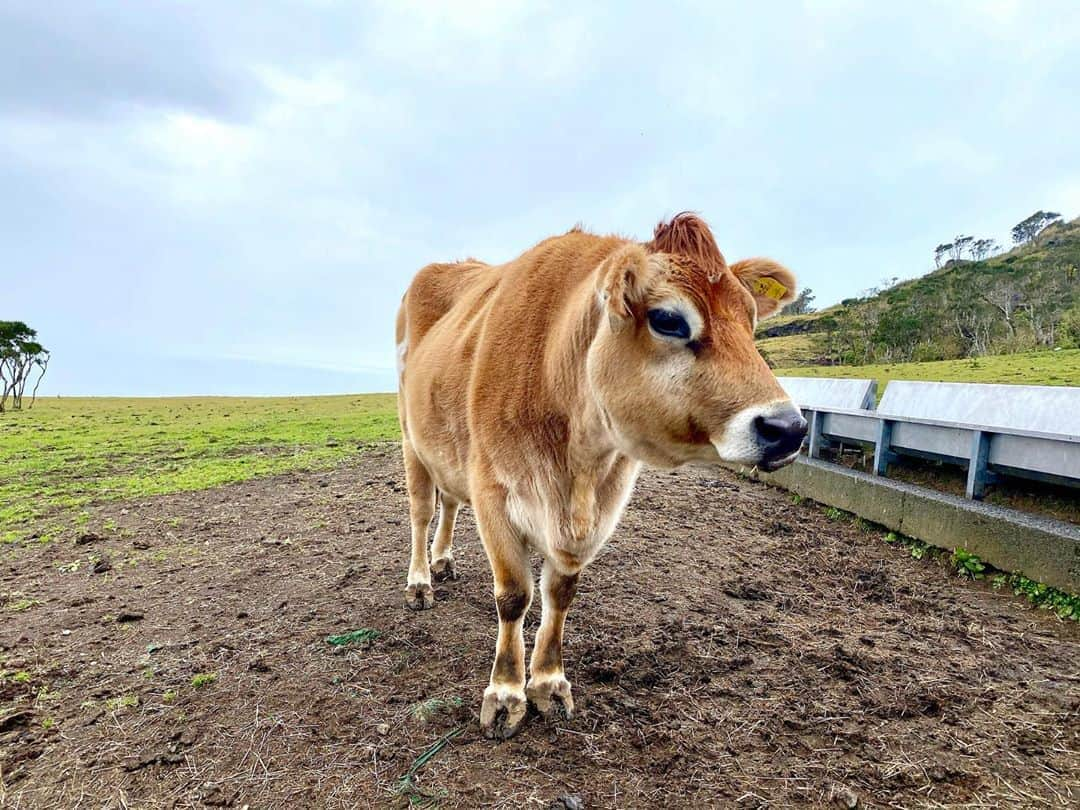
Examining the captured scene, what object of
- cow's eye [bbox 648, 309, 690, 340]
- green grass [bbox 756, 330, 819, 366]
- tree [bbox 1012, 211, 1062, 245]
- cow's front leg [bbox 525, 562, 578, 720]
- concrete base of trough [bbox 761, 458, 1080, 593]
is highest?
tree [bbox 1012, 211, 1062, 245]

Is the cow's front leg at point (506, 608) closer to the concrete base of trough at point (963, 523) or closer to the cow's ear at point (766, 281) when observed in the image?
the cow's ear at point (766, 281)

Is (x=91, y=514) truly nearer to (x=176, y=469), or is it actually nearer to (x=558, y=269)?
(x=176, y=469)

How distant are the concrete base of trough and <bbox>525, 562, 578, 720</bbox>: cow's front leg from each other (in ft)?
12.6

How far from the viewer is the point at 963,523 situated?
5.16m

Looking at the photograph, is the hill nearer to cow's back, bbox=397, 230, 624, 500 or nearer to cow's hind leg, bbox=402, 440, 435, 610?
cow's hind leg, bbox=402, 440, 435, 610

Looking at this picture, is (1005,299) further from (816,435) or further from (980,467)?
(980,467)

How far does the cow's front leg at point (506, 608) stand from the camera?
121 inches

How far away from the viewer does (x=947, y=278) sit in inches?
2413

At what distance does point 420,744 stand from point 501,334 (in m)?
2.22

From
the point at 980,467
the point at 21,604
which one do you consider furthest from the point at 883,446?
the point at 21,604

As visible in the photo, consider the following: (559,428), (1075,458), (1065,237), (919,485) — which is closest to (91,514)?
(559,428)

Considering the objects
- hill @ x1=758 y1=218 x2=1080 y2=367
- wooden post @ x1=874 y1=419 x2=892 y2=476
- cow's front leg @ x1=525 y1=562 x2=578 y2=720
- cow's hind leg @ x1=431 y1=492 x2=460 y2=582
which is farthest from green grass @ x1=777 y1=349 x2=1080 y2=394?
hill @ x1=758 y1=218 x2=1080 y2=367

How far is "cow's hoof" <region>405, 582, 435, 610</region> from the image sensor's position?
4.54 metres

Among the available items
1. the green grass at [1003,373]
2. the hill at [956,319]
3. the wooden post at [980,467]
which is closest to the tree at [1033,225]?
the hill at [956,319]
